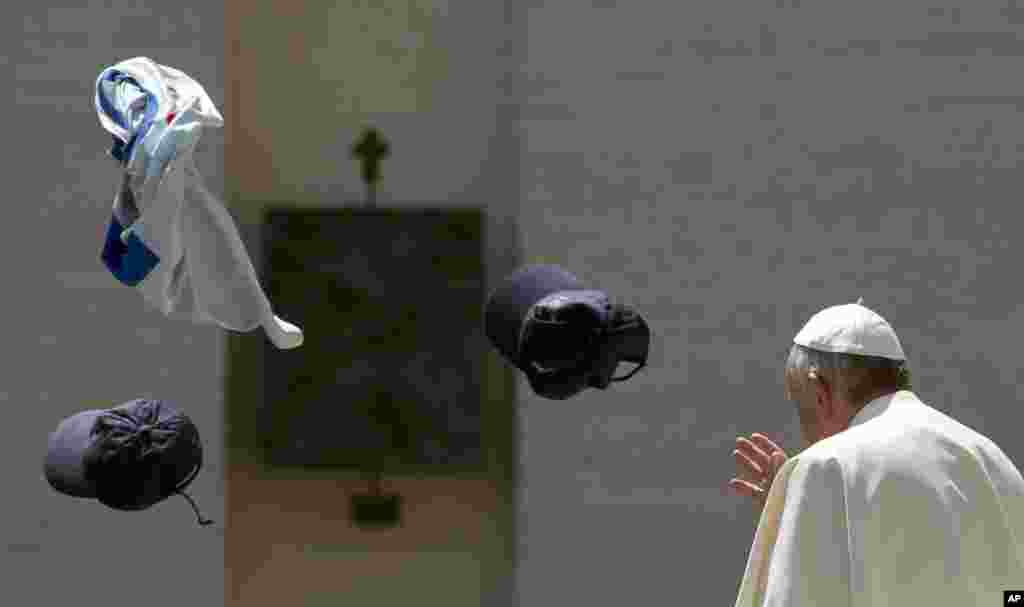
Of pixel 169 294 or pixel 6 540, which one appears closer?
pixel 169 294

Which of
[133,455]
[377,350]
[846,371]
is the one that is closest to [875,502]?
[846,371]

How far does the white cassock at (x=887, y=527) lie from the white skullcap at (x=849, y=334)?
17 cm

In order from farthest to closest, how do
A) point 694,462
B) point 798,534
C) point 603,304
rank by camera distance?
point 694,462 → point 603,304 → point 798,534

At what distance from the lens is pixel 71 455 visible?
5.46 m

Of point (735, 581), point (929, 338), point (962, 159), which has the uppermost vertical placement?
point (962, 159)

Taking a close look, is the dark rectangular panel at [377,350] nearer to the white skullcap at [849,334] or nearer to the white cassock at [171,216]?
the white cassock at [171,216]

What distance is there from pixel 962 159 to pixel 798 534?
275cm

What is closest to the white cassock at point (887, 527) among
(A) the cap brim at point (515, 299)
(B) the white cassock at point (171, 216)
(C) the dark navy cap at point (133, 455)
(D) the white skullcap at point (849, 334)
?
(D) the white skullcap at point (849, 334)

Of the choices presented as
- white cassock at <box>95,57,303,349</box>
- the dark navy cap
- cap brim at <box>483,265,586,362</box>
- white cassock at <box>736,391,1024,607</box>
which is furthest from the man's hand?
the dark navy cap

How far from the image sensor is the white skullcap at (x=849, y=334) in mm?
4898

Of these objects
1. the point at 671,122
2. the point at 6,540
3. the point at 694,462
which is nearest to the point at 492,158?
the point at 671,122

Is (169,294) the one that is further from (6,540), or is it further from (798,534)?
(6,540)

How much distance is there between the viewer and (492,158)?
296 inches

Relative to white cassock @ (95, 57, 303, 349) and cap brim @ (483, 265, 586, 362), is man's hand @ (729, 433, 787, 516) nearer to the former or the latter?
cap brim @ (483, 265, 586, 362)
